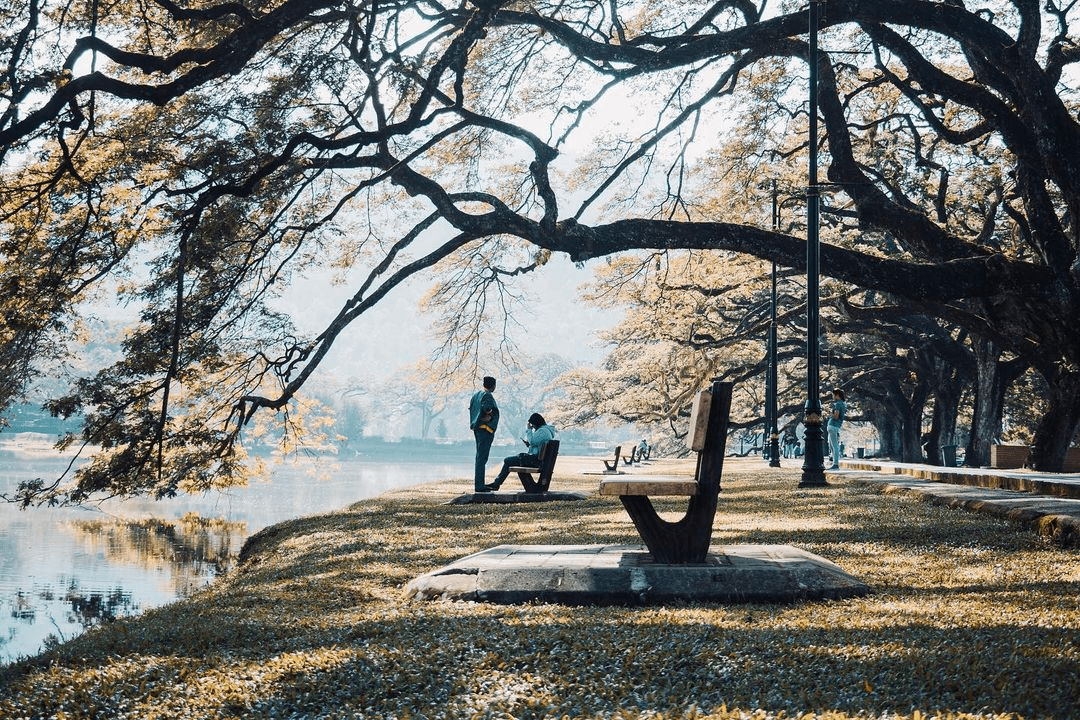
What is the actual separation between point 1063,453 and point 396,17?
1607cm

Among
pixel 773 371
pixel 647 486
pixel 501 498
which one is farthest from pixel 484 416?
pixel 773 371

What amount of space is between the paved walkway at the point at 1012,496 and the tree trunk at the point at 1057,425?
2889 millimetres

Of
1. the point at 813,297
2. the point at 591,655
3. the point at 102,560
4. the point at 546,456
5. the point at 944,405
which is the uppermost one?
the point at 813,297

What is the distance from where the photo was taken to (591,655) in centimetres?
500

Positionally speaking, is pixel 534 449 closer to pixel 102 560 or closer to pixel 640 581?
pixel 102 560

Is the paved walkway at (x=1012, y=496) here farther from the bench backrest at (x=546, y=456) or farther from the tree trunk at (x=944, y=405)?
the tree trunk at (x=944, y=405)

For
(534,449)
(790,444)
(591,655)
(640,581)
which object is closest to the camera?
(591,655)

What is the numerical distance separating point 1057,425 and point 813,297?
8.06 m

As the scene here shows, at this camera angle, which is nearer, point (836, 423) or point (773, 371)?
point (836, 423)

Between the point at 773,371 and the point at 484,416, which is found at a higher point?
the point at 773,371

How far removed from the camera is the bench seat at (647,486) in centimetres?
714

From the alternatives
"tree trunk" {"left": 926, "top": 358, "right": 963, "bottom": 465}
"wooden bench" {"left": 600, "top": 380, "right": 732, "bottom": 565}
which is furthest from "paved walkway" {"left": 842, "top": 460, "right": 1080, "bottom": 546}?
"tree trunk" {"left": 926, "top": 358, "right": 963, "bottom": 465}

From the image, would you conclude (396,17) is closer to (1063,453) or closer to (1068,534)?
(1068,534)

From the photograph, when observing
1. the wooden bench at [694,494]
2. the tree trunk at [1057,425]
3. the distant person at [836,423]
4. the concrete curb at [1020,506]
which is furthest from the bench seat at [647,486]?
the distant person at [836,423]
